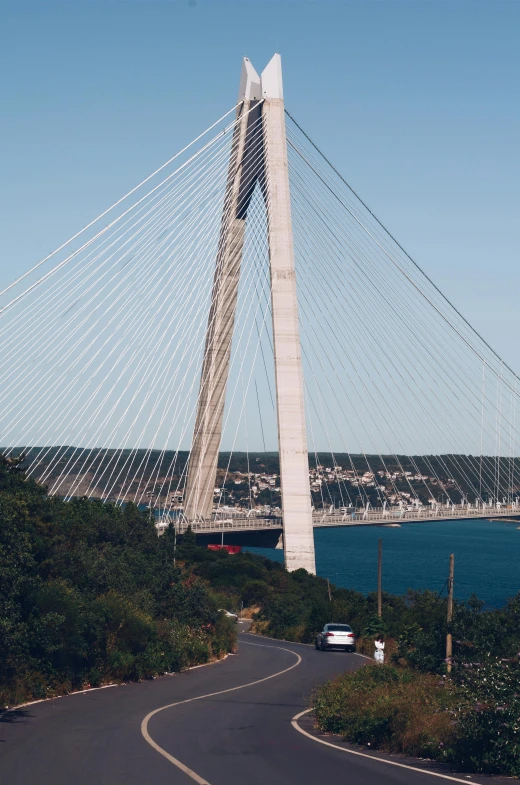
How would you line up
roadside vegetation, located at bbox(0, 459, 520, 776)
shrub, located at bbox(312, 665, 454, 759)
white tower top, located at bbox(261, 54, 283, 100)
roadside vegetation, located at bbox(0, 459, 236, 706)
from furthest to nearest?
white tower top, located at bbox(261, 54, 283, 100) < roadside vegetation, located at bbox(0, 459, 236, 706) < shrub, located at bbox(312, 665, 454, 759) < roadside vegetation, located at bbox(0, 459, 520, 776)

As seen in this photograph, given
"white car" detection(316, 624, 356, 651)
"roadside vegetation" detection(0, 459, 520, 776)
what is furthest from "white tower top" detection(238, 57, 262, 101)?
"white car" detection(316, 624, 356, 651)

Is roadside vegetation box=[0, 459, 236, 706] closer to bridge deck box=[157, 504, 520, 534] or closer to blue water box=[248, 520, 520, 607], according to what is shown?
bridge deck box=[157, 504, 520, 534]

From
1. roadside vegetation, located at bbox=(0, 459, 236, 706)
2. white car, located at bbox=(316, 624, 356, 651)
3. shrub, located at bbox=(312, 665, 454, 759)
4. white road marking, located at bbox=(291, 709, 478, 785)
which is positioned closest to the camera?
white road marking, located at bbox=(291, 709, 478, 785)

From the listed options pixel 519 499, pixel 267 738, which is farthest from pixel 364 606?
pixel 519 499

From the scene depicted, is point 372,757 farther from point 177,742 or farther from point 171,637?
point 171,637

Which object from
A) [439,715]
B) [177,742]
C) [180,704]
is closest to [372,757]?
[439,715]

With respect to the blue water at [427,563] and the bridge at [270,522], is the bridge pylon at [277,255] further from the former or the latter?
the blue water at [427,563]
